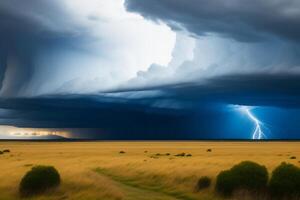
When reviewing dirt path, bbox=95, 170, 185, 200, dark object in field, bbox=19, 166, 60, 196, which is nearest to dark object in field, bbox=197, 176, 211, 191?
dirt path, bbox=95, 170, 185, 200

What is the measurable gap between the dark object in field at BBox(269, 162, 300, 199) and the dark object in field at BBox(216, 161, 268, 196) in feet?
3.55

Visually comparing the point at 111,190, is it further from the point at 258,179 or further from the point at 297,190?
the point at 297,190

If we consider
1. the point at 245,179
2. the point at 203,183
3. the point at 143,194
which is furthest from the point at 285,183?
the point at 143,194

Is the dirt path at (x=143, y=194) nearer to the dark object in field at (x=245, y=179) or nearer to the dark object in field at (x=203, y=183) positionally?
the dark object in field at (x=203, y=183)

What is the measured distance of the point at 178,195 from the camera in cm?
3903

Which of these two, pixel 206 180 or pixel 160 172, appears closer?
pixel 206 180

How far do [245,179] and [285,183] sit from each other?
10.6ft

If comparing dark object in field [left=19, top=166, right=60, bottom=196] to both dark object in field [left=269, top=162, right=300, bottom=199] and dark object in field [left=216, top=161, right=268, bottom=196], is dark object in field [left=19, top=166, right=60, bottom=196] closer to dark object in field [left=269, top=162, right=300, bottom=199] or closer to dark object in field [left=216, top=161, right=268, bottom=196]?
dark object in field [left=216, top=161, right=268, bottom=196]

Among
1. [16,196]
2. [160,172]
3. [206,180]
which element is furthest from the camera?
[160,172]

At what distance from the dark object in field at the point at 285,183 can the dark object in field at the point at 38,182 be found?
1906 centimetres

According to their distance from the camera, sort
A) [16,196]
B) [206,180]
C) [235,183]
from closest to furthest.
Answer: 1. [235,183]
2. [16,196]
3. [206,180]

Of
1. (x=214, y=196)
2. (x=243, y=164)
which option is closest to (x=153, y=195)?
(x=214, y=196)

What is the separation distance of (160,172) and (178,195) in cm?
1300

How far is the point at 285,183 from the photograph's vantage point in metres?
32.8
